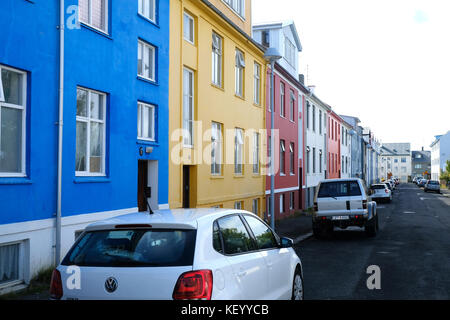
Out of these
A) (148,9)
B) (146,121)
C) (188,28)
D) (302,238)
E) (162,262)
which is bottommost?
(302,238)

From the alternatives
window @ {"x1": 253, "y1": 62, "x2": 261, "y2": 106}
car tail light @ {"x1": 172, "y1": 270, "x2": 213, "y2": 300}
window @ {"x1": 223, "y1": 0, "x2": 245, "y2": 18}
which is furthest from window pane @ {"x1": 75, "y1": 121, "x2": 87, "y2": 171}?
window @ {"x1": 253, "y1": 62, "x2": 261, "y2": 106}

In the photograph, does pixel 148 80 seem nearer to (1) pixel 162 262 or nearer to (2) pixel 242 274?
(2) pixel 242 274

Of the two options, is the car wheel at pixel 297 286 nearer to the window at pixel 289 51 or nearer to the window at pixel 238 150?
the window at pixel 238 150

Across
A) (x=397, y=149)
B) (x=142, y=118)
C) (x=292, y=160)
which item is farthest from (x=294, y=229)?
(x=397, y=149)

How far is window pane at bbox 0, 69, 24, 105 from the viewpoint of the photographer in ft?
27.3

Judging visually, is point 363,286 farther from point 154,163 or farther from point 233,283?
point 154,163

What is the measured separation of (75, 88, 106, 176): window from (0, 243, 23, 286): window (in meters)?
2.24

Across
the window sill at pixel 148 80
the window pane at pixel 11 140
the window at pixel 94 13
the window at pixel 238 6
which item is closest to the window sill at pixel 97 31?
the window at pixel 94 13

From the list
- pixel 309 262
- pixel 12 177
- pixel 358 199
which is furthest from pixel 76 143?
pixel 358 199

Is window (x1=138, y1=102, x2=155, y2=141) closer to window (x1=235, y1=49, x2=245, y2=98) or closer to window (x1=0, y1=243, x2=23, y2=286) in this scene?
window (x1=0, y1=243, x2=23, y2=286)

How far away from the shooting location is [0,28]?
8.01m

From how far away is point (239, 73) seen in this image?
66.6ft

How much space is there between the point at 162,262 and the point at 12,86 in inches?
231
